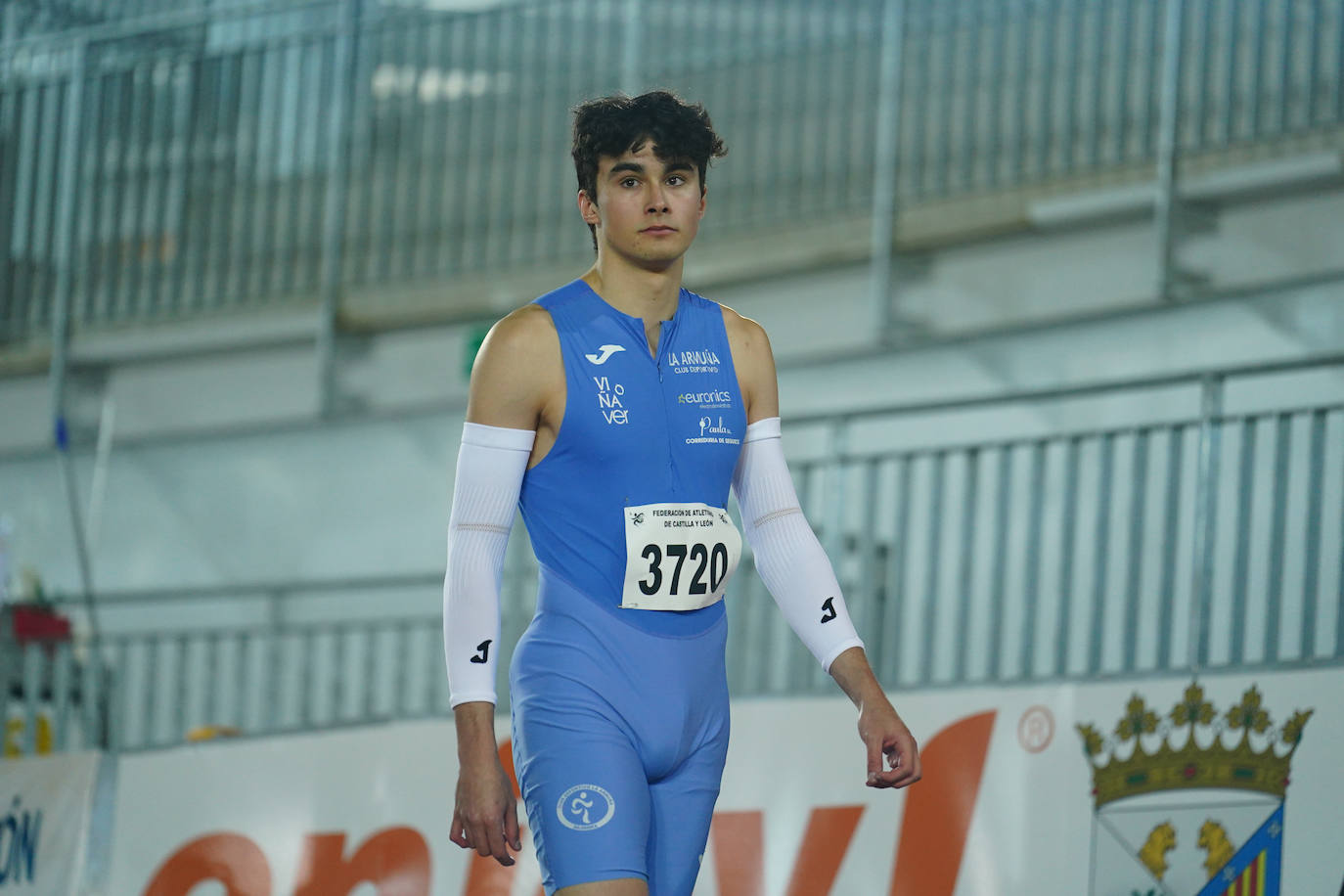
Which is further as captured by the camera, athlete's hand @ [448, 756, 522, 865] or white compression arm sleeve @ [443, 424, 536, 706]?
white compression arm sleeve @ [443, 424, 536, 706]

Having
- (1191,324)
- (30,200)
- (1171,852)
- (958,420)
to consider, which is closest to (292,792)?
(1171,852)

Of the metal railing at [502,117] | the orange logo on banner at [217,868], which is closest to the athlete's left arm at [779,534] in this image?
the orange logo on banner at [217,868]

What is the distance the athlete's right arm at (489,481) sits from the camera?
9.93 ft

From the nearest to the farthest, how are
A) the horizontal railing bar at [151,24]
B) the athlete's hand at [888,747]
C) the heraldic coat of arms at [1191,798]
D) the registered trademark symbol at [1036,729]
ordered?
the athlete's hand at [888,747] < the heraldic coat of arms at [1191,798] < the registered trademark symbol at [1036,729] < the horizontal railing bar at [151,24]

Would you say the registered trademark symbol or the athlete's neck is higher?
the athlete's neck

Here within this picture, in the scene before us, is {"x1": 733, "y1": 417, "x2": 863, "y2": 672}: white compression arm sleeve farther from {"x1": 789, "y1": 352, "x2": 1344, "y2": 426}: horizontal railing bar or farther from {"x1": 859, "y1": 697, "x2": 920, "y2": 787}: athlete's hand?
{"x1": 789, "y1": 352, "x2": 1344, "y2": 426}: horizontal railing bar

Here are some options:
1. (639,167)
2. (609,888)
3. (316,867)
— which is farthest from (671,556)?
(316,867)

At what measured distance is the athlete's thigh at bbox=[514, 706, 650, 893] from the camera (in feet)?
9.48

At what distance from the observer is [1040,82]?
30.2 ft

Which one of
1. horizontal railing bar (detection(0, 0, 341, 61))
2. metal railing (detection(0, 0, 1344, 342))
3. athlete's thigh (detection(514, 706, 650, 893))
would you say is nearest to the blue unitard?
athlete's thigh (detection(514, 706, 650, 893))

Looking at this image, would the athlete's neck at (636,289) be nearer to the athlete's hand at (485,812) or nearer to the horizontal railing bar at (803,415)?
the athlete's hand at (485,812)

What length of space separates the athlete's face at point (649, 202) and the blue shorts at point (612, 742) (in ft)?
1.95

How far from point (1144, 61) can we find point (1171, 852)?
479cm

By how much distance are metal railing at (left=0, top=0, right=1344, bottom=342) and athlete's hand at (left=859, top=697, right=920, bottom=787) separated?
5.79 meters
